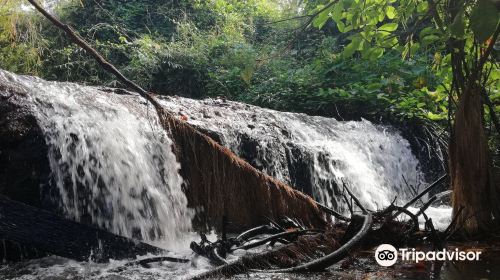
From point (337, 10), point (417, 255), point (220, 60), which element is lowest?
Result: point (417, 255)

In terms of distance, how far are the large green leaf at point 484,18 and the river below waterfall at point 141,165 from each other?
163 centimetres

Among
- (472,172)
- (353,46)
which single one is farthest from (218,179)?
(472,172)

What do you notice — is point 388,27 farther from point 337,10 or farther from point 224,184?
point 224,184

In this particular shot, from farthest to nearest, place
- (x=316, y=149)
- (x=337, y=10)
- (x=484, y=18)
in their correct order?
(x=316, y=149) < (x=337, y=10) < (x=484, y=18)

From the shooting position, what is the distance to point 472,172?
3.10 m

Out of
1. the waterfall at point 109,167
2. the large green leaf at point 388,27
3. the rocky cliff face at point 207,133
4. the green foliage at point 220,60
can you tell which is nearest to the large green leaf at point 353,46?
the large green leaf at point 388,27

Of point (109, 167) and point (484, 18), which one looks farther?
point (109, 167)

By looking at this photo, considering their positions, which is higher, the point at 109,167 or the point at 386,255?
the point at 109,167

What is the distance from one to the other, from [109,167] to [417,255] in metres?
3.24

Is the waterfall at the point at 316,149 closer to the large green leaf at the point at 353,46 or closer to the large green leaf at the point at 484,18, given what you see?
the large green leaf at the point at 353,46

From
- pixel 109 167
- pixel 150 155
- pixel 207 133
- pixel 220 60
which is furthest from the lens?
pixel 220 60

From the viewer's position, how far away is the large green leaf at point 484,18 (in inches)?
47.9

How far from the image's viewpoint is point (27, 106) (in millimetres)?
4277

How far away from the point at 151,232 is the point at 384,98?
6721 millimetres
